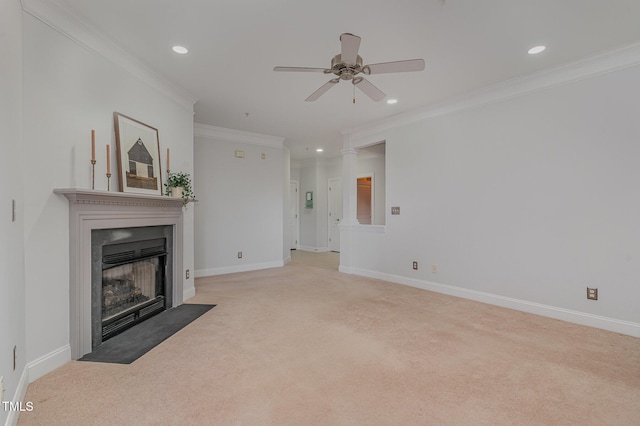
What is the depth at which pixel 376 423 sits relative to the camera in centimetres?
163

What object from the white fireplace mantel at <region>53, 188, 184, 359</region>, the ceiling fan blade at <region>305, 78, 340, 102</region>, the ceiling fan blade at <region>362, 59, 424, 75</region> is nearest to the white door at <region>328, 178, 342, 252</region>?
the ceiling fan blade at <region>305, 78, 340, 102</region>

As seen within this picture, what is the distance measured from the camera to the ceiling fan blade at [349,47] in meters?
1.95

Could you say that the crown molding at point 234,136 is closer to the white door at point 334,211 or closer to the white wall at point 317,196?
the white wall at point 317,196

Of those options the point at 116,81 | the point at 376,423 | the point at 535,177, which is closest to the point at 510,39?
the point at 535,177

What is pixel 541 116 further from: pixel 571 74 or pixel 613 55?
pixel 613 55

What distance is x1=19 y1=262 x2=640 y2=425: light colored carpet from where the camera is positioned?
67.5 inches

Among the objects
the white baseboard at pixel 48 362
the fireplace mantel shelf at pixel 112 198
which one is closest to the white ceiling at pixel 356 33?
the fireplace mantel shelf at pixel 112 198

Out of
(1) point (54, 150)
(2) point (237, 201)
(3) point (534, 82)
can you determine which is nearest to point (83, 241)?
(1) point (54, 150)

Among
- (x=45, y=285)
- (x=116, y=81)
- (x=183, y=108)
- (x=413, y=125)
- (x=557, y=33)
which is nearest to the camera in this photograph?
(x=45, y=285)

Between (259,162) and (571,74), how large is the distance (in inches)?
190

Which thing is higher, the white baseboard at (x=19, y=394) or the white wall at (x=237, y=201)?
the white wall at (x=237, y=201)

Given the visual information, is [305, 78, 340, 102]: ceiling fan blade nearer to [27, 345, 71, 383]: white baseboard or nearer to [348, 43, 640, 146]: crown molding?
[348, 43, 640, 146]: crown molding

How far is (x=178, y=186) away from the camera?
139 inches

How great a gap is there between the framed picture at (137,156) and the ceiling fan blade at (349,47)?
2.15 metres
